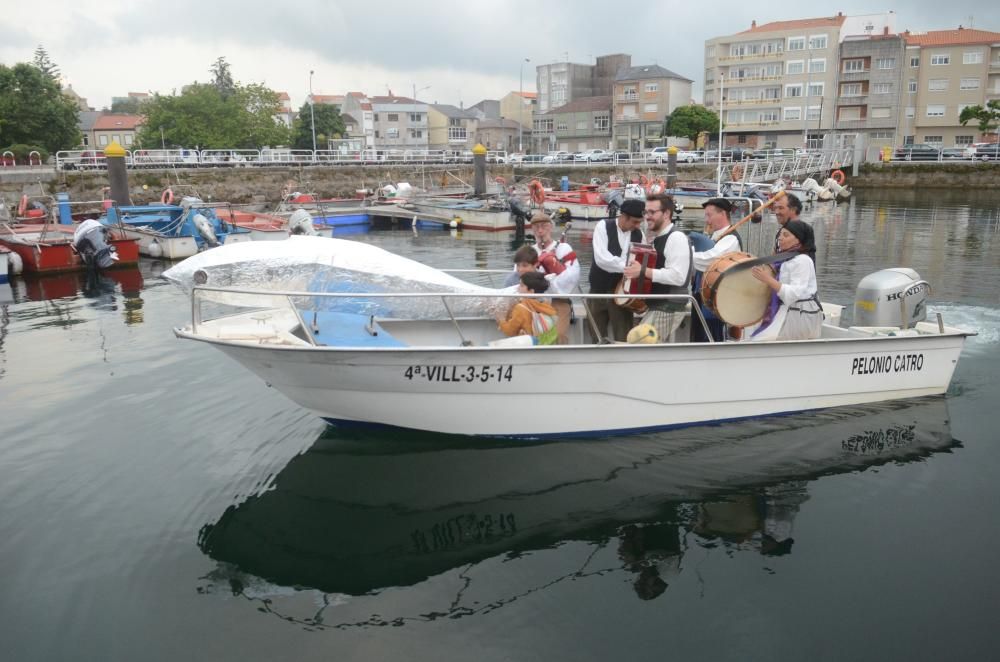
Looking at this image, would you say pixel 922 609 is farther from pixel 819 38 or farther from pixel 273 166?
pixel 819 38

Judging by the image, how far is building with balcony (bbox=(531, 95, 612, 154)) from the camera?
8931cm

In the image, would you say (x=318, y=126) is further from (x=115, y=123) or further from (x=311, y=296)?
(x=311, y=296)

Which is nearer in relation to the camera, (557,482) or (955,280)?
(557,482)

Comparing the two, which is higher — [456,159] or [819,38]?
[819,38]

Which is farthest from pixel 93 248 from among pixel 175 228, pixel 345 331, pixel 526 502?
pixel 526 502

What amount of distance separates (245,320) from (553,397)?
10.3 feet

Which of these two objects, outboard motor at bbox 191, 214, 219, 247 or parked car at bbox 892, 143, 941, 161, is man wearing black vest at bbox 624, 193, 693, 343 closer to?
outboard motor at bbox 191, 214, 219, 247

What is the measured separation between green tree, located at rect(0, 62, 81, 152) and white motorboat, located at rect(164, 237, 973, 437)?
57148 mm

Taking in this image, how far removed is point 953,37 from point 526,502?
3293 inches

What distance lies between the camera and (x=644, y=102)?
8438 cm

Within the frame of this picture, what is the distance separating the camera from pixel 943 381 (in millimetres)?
8570

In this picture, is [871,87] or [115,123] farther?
[115,123]

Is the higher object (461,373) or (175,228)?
(175,228)

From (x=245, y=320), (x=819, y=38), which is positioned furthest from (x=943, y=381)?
(x=819, y=38)
